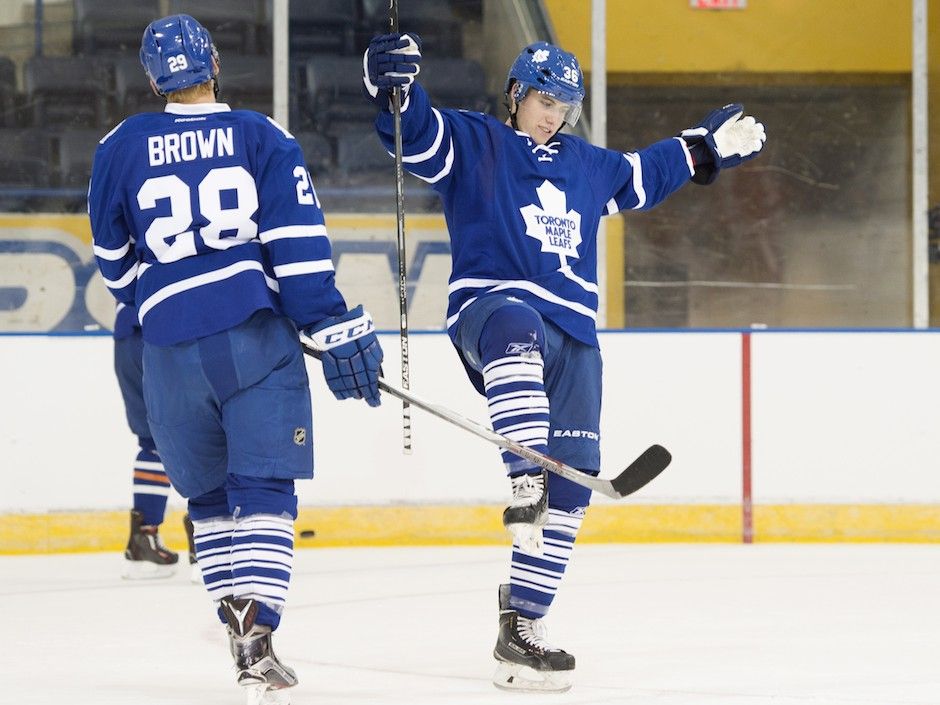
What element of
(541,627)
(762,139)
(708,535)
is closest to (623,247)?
(708,535)

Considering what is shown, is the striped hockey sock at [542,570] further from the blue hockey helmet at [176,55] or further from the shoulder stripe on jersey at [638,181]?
the blue hockey helmet at [176,55]

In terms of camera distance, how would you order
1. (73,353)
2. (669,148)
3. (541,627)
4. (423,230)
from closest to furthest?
(541,627)
(669,148)
(73,353)
(423,230)

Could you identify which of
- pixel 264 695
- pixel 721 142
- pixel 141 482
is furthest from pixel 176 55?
pixel 141 482

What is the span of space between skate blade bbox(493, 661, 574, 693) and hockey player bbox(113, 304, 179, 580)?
1.74m

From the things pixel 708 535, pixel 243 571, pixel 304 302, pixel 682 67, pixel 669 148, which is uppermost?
pixel 682 67

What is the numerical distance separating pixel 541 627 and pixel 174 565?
1.84 meters

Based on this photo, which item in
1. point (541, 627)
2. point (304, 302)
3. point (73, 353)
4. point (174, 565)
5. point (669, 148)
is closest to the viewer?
point (304, 302)

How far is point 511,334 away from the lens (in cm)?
275

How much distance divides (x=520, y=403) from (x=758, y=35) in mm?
3623

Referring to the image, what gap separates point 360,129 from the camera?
576 centimetres

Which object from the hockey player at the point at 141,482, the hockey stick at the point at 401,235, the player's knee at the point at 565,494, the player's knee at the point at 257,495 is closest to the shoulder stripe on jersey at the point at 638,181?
the hockey stick at the point at 401,235

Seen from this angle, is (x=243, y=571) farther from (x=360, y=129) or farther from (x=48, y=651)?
(x=360, y=129)

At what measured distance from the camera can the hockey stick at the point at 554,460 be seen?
270 centimetres

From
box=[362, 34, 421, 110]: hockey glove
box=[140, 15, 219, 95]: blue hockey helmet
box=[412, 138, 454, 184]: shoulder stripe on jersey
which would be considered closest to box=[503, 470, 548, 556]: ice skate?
box=[412, 138, 454, 184]: shoulder stripe on jersey
